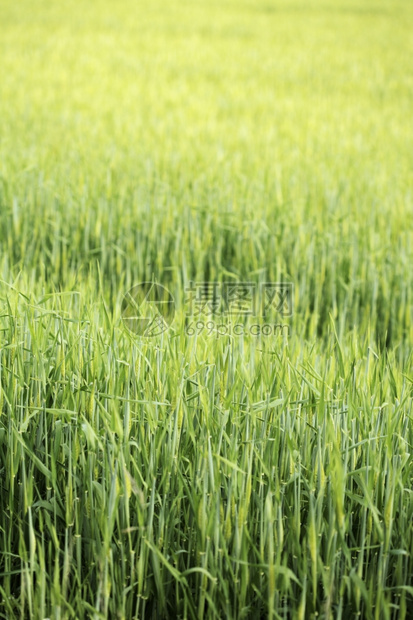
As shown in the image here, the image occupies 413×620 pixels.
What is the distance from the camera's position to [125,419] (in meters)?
1.17

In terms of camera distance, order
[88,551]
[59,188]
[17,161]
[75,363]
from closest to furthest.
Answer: [88,551] < [75,363] < [59,188] < [17,161]

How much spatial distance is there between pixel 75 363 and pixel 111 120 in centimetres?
378

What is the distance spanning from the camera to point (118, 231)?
8.82ft

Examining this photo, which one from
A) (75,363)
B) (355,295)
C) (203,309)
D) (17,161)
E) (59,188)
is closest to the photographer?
(75,363)

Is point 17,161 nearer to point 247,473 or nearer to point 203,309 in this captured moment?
point 203,309

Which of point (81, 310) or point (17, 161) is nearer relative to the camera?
point (81, 310)

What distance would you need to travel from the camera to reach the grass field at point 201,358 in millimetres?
1042

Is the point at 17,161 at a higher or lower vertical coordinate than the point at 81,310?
higher

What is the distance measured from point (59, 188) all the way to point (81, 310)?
1.60 metres

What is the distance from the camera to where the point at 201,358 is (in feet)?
4.85

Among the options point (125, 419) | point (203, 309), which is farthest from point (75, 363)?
point (203, 309)

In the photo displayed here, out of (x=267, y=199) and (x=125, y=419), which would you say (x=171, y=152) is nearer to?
(x=267, y=199)

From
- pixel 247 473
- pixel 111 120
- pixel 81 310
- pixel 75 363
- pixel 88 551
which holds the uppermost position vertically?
pixel 111 120

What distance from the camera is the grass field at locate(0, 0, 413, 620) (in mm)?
1042
